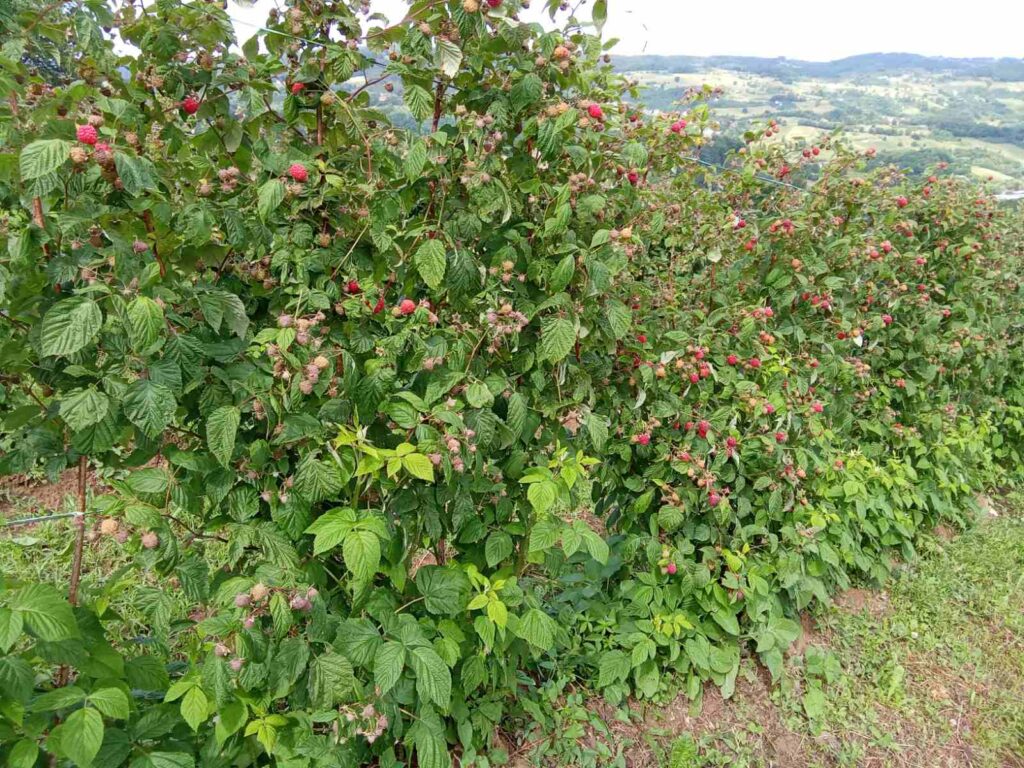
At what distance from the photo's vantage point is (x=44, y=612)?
49.4 inches

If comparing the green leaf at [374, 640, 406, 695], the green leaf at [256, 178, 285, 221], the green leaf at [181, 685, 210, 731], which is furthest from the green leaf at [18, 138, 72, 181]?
the green leaf at [374, 640, 406, 695]

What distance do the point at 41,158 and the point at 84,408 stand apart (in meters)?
0.47

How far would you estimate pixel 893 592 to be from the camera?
347 centimetres

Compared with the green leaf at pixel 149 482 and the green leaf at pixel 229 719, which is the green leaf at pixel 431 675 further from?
the green leaf at pixel 149 482

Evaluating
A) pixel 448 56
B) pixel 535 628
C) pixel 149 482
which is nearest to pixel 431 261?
pixel 448 56

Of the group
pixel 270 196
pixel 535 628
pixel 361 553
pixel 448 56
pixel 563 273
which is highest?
pixel 448 56

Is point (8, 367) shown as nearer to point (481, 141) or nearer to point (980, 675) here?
point (481, 141)

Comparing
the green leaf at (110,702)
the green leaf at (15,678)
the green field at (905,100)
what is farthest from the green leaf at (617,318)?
the green field at (905,100)

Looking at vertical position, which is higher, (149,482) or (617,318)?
(617,318)

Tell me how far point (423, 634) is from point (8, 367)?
3.95 ft

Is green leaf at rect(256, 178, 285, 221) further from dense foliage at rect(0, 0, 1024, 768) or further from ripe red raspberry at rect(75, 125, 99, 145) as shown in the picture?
ripe red raspberry at rect(75, 125, 99, 145)

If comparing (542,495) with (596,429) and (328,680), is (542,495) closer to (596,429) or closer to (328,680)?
(596,429)

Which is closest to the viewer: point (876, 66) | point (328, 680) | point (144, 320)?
point (144, 320)

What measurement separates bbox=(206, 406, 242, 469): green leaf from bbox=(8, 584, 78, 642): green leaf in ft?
1.34
